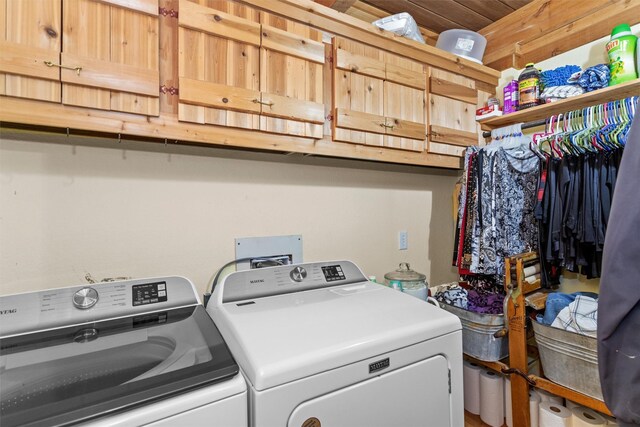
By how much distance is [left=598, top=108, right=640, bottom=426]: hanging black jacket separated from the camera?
2.08 feet

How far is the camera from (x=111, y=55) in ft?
3.53

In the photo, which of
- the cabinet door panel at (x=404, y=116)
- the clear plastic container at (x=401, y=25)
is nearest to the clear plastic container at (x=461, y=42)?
the clear plastic container at (x=401, y=25)

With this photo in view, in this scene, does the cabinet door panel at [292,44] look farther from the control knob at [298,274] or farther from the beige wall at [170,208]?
the control knob at [298,274]

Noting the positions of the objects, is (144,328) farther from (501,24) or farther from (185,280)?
(501,24)

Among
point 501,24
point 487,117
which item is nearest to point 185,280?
point 487,117

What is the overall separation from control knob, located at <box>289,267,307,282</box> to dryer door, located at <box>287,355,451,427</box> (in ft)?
1.86

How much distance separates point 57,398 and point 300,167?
4.56 feet

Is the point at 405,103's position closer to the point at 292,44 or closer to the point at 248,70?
the point at 292,44

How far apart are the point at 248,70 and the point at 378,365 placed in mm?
1231

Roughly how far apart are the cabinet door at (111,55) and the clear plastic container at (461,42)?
178 centimetres

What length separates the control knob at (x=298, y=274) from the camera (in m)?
1.37

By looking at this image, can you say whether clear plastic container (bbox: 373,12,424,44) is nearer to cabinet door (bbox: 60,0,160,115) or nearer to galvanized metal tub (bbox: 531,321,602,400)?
cabinet door (bbox: 60,0,160,115)

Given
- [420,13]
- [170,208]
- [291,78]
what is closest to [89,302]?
[170,208]

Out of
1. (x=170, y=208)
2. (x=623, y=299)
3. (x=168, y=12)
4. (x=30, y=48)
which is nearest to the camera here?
(x=623, y=299)
